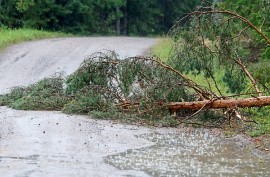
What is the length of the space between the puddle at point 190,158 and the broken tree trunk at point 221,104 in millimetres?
838

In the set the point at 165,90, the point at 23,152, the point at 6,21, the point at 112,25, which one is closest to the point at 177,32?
the point at 165,90

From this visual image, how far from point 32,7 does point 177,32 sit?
24617mm

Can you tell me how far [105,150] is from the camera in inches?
372

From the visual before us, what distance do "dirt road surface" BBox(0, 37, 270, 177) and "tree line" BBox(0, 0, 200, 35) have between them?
61.4 ft

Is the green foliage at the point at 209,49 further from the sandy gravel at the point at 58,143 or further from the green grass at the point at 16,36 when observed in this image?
the green grass at the point at 16,36

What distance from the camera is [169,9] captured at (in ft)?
159

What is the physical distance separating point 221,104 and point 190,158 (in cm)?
235

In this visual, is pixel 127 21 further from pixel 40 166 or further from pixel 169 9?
pixel 40 166

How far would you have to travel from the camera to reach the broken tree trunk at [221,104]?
438 inches

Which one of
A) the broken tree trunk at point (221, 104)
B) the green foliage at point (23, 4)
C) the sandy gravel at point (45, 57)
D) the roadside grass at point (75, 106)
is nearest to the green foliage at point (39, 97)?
the roadside grass at point (75, 106)

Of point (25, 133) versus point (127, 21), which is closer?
point (25, 133)

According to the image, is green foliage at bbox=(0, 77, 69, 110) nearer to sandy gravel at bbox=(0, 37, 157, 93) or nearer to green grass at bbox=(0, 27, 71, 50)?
sandy gravel at bbox=(0, 37, 157, 93)

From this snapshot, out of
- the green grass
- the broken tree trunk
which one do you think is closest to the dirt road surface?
the broken tree trunk

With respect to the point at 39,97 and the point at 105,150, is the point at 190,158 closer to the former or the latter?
the point at 105,150
